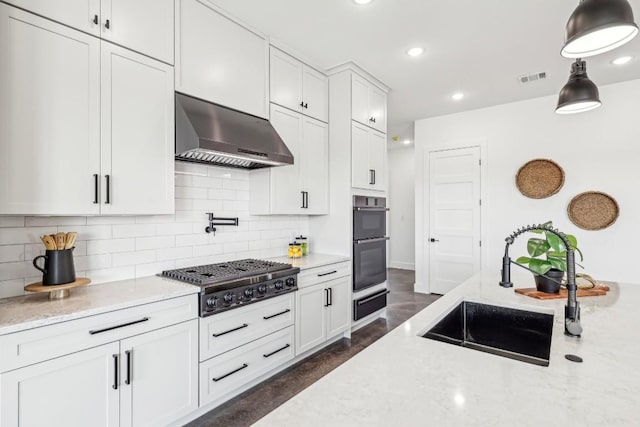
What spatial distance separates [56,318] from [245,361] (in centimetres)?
123

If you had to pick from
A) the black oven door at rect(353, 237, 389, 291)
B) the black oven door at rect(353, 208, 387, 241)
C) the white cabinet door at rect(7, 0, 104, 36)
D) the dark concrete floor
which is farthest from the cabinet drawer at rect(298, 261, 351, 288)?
the white cabinet door at rect(7, 0, 104, 36)

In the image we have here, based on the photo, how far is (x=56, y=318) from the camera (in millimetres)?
1466

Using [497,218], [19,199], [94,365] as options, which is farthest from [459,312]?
[497,218]

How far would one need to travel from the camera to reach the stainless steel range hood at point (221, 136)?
2.14 meters

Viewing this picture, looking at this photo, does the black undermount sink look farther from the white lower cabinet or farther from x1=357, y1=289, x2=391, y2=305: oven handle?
x1=357, y1=289, x2=391, y2=305: oven handle

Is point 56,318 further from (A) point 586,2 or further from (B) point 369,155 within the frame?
(B) point 369,155

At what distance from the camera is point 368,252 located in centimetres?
366

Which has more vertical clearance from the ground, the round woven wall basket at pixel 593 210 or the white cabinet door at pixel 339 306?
the round woven wall basket at pixel 593 210

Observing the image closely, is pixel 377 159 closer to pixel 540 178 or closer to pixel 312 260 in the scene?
pixel 312 260

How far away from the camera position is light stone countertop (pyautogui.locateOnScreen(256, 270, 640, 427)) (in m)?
0.76

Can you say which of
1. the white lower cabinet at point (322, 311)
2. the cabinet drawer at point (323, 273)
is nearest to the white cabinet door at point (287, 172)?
the cabinet drawer at point (323, 273)

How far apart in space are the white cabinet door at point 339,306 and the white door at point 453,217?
236 centimetres

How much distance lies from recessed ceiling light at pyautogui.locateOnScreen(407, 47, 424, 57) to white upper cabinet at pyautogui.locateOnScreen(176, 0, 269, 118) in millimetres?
1344

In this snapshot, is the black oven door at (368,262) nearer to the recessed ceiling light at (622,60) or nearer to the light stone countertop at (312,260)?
the light stone countertop at (312,260)
